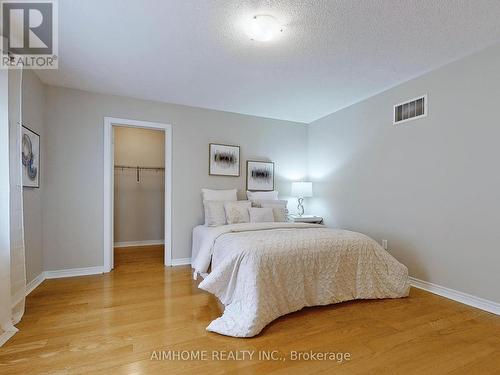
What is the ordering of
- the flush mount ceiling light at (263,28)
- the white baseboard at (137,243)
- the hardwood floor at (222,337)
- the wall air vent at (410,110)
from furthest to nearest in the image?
the white baseboard at (137,243) → the wall air vent at (410,110) → the flush mount ceiling light at (263,28) → the hardwood floor at (222,337)

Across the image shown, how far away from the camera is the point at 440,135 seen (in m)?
2.68

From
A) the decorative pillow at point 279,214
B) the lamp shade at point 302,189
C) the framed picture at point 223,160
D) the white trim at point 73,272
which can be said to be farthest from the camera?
the lamp shade at point 302,189

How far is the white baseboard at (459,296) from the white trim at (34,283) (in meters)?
4.24

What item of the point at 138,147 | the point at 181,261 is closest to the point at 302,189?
the point at 181,261

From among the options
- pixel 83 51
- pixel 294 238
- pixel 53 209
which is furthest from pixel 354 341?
pixel 53 209

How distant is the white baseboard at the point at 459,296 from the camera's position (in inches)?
88.9

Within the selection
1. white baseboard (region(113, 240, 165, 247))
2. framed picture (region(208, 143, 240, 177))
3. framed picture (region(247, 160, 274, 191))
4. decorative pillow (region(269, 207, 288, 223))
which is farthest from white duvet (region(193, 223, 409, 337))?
white baseboard (region(113, 240, 165, 247))

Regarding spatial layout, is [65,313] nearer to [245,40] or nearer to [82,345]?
[82,345]

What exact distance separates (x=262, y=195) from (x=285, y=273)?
6.82 ft

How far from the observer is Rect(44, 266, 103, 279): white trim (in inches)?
124

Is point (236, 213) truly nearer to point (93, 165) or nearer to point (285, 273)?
point (285, 273)

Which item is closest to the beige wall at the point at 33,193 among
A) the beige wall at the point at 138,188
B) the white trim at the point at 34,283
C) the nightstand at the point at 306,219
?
the white trim at the point at 34,283

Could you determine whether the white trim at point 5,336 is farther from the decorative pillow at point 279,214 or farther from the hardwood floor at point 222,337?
the decorative pillow at point 279,214

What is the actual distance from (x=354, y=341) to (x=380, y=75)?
8.96 feet
